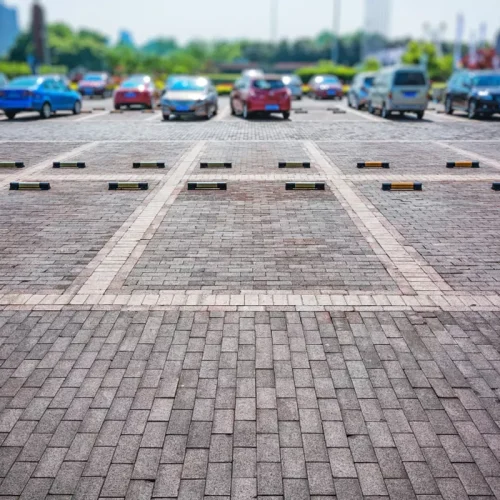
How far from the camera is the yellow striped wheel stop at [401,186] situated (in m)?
10.7

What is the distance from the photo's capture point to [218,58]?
655 ft

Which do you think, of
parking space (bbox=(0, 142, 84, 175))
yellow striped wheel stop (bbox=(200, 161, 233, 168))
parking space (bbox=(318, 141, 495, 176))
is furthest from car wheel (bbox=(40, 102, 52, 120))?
yellow striped wheel stop (bbox=(200, 161, 233, 168))

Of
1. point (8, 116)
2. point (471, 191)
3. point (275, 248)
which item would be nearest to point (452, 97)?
point (471, 191)

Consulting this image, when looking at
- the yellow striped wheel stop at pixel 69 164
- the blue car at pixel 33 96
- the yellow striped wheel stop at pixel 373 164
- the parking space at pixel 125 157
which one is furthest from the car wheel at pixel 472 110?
the blue car at pixel 33 96

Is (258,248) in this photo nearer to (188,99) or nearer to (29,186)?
(29,186)

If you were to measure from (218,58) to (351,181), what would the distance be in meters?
199

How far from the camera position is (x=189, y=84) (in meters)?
24.5

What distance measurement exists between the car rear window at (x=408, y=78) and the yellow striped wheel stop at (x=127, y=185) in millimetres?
16011

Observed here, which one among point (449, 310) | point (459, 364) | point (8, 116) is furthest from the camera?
point (8, 116)

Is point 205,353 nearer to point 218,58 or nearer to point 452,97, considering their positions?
point 452,97

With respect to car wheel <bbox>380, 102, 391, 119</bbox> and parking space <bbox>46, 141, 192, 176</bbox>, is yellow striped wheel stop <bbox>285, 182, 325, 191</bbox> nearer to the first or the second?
parking space <bbox>46, 141, 192, 176</bbox>

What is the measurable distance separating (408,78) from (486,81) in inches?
126

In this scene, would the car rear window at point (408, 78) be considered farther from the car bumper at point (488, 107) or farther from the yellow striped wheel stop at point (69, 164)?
the yellow striped wheel stop at point (69, 164)

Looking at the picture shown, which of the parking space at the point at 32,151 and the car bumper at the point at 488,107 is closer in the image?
the parking space at the point at 32,151
